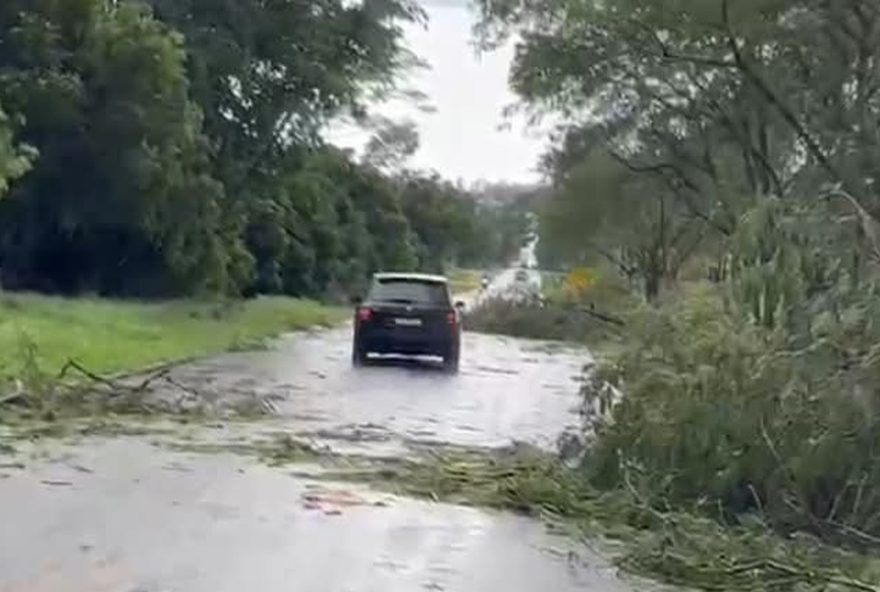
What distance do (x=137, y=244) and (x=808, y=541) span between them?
3755 centimetres

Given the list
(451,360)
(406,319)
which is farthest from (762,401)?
(451,360)

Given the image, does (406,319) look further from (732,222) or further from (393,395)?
(393,395)

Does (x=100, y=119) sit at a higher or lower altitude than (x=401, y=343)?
higher

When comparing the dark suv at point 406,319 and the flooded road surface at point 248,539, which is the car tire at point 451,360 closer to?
the dark suv at point 406,319

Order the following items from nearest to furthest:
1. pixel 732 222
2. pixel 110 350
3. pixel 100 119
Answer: pixel 110 350, pixel 732 222, pixel 100 119

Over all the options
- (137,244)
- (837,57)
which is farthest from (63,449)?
(137,244)

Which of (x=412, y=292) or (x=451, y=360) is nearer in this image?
(x=412, y=292)

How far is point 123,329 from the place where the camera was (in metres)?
36.6

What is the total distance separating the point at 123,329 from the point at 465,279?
76.4 metres

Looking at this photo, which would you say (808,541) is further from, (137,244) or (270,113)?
(270,113)

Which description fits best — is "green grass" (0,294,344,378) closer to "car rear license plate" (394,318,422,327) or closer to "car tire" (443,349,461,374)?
"car rear license plate" (394,318,422,327)

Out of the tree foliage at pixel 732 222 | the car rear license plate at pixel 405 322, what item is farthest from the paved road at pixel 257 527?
the car rear license plate at pixel 405 322

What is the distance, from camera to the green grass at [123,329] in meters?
28.8

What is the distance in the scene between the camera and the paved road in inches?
434
